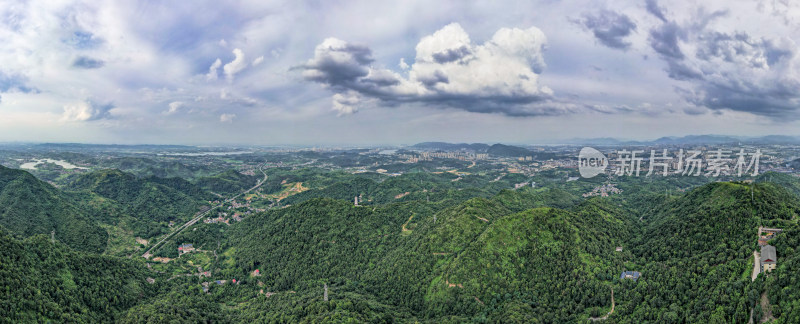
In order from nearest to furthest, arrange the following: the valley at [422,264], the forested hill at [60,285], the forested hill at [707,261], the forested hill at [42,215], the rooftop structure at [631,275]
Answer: the forested hill at [707,261]
the valley at [422,264]
the forested hill at [60,285]
the rooftop structure at [631,275]
the forested hill at [42,215]

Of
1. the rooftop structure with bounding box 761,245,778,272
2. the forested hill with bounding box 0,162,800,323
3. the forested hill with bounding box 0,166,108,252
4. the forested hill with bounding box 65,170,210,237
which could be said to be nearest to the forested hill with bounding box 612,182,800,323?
the forested hill with bounding box 0,162,800,323

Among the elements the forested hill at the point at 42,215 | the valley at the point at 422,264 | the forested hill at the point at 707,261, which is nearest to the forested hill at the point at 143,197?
the forested hill at the point at 42,215

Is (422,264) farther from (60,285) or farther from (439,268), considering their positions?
(60,285)

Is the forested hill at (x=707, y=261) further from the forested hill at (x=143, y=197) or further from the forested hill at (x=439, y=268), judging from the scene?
the forested hill at (x=143, y=197)

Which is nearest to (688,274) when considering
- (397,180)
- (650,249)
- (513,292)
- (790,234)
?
(790,234)

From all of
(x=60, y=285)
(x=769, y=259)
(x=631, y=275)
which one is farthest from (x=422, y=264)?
(x=60, y=285)

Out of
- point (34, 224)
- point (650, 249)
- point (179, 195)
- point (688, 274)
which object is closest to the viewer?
point (688, 274)

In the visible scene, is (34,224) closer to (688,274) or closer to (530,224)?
(530,224)

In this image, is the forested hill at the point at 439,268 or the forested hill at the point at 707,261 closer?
the forested hill at the point at 707,261
